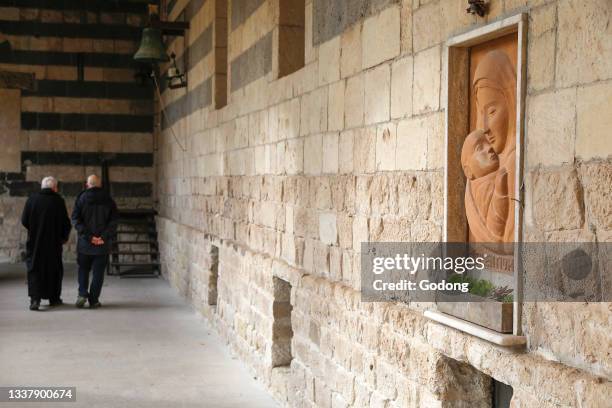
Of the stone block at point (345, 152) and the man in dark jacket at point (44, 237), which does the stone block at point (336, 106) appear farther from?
the man in dark jacket at point (44, 237)

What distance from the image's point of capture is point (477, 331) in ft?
8.38

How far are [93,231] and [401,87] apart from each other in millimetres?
5923

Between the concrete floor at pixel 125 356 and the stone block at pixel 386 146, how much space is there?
7.33ft

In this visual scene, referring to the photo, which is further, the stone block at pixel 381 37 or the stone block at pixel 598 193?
the stone block at pixel 381 37

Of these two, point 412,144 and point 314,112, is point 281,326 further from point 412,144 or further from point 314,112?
point 412,144

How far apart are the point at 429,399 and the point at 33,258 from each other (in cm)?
626

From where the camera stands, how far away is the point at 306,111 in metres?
4.67

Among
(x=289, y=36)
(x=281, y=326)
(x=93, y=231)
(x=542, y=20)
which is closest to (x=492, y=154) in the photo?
(x=542, y=20)

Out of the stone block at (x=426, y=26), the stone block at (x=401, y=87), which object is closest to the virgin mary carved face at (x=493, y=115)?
the stone block at (x=426, y=26)

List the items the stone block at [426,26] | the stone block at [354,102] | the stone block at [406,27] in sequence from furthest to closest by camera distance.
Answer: the stone block at [354,102], the stone block at [406,27], the stone block at [426,26]

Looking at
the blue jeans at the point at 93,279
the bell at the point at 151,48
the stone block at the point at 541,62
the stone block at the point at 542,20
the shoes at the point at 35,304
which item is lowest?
the shoes at the point at 35,304

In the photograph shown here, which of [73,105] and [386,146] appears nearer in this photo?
[386,146]

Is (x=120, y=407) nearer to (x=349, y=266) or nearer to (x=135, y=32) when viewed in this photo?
(x=349, y=266)

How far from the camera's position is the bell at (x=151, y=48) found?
8930 mm
